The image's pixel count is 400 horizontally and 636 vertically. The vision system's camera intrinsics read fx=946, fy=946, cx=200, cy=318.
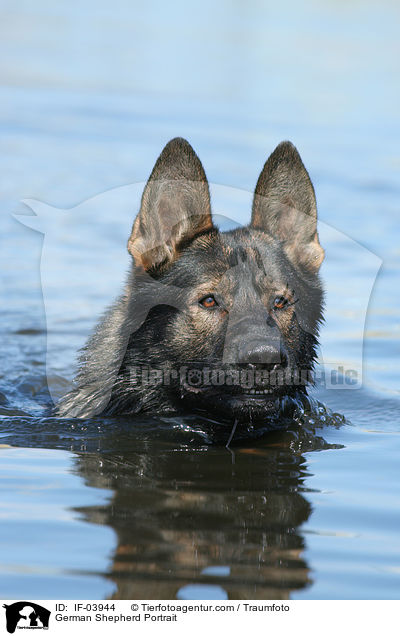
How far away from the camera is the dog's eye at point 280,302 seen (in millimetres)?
6754

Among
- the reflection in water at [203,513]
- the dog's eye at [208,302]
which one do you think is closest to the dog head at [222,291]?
the dog's eye at [208,302]

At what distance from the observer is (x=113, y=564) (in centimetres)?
462

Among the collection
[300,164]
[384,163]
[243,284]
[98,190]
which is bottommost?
[243,284]

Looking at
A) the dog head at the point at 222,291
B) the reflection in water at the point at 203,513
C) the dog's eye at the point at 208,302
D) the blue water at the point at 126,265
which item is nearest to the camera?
the reflection in water at the point at 203,513

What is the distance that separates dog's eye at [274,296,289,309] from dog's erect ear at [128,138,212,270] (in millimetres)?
821

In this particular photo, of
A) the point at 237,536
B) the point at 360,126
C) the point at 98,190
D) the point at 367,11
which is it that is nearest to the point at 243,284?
the point at 237,536

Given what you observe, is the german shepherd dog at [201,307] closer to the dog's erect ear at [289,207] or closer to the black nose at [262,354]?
the dog's erect ear at [289,207]

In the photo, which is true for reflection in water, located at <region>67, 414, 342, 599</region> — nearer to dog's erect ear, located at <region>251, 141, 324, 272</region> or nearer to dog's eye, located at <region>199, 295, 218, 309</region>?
dog's eye, located at <region>199, 295, 218, 309</region>

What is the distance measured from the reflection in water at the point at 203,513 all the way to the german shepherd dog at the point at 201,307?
0.36m

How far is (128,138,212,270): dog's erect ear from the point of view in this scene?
22.3 ft

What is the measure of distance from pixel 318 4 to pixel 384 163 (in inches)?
491
